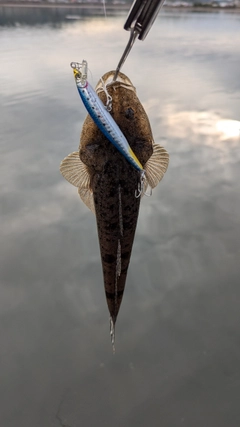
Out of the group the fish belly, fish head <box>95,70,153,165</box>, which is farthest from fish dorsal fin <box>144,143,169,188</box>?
the fish belly

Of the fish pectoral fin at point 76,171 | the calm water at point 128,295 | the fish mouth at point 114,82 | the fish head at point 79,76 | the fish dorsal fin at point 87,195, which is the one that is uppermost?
the fish head at point 79,76

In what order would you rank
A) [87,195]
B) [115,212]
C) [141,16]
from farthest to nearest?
1. [87,195]
2. [115,212]
3. [141,16]

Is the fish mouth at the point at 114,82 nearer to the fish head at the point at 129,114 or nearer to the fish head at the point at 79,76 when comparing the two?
the fish head at the point at 129,114

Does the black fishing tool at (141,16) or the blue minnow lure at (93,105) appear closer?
the blue minnow lure at (93,105)

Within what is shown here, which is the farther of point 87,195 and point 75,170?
point 87,195

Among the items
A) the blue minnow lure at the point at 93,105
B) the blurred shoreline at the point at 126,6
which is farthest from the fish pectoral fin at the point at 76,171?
the blurred shoreline at the point at 126,6

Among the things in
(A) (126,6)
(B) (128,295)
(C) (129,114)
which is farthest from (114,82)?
(A) (126,6)

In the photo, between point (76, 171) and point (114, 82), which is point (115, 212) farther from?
point (114, 82)
